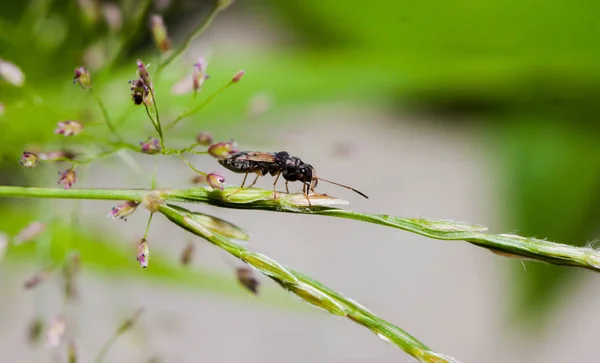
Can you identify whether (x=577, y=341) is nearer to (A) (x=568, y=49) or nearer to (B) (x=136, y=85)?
(A) (x=568, y=49)

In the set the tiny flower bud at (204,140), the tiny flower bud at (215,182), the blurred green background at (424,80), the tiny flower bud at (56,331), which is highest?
the blurred green background at (424,80)

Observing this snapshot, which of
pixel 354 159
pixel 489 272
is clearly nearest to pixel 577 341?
pixel 489 272

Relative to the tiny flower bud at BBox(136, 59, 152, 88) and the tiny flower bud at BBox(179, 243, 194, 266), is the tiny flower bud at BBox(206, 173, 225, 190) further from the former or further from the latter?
the tiny flower bud at BBox(179, 243, 194, 266)

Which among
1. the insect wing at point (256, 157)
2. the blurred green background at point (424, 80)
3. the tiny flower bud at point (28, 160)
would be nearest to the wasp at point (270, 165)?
the insect wing at point (256, 157)

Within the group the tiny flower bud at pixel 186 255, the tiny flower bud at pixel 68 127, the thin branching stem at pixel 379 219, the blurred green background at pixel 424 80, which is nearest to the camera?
the thin branching stem at pixel 379 219

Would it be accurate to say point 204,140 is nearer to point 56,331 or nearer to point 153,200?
point 153,200

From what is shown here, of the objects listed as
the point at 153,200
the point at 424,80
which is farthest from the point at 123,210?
the point at 424,80

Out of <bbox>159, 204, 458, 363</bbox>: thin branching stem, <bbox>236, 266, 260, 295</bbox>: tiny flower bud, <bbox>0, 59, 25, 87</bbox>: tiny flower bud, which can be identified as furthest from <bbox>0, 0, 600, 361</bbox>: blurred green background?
<bbox>159, 204, 458, 363</bbox>: thin branching stem

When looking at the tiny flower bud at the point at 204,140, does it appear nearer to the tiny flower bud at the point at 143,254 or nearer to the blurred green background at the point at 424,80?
the tiny flower bud at the point at 143,254
